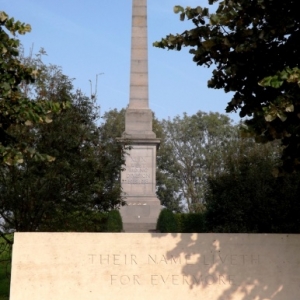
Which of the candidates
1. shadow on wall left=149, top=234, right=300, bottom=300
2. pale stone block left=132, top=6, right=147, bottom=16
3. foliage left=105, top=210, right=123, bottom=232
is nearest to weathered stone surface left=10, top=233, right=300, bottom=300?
shadow on wall left=149, top=234, right=300, bottom=300

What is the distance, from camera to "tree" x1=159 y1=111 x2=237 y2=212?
62.3 m

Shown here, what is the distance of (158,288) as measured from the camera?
33.5 ft

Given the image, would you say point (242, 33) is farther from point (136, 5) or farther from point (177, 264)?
point (136, 5)

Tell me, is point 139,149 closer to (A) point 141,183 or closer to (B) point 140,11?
(A) point 141,183

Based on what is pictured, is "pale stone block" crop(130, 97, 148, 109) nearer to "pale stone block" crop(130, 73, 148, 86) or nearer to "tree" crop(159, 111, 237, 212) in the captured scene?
"pale stone block" crop(130, 73, 148, 86)

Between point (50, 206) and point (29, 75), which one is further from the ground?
point (29, 75)

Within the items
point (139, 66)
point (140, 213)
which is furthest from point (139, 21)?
point (140, 213)

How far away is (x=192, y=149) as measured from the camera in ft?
214

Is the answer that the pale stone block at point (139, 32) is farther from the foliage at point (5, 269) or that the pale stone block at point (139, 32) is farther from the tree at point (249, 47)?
the tree at point (249, 47)

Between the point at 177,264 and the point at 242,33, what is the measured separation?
12.7 ft

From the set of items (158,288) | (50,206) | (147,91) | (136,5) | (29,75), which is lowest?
(158,288)

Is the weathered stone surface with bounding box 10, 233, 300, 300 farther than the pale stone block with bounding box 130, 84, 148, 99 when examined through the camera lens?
No

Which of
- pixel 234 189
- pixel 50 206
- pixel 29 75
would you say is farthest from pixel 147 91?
pixel 29 75

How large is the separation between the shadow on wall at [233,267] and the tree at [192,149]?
49.2 m
